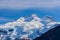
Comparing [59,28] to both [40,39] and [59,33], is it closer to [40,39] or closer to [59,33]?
[59,33]

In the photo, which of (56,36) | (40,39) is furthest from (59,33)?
(40,39)

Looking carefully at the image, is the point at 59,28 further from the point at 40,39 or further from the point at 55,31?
the point at 40,39

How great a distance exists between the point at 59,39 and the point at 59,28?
1372mm

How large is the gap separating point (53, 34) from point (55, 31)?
51cm

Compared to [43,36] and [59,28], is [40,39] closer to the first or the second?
[43,36]

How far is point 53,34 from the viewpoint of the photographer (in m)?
35.0

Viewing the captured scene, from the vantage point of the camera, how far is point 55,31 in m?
34.8

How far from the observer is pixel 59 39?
34.3 metres

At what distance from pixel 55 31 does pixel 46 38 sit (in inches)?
58.8

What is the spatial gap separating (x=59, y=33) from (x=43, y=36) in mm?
2239

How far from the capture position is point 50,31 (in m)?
35.2

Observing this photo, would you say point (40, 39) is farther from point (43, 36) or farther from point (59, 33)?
point (59, 33)

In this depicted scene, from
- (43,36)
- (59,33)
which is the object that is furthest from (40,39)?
(59,33)

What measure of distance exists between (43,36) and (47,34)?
61 centimetres
